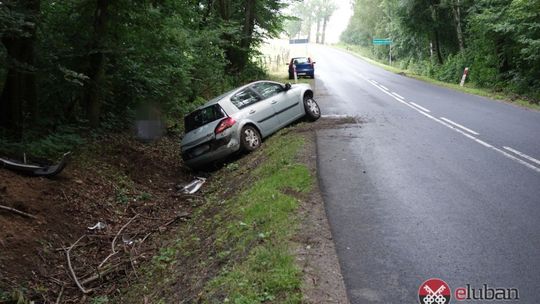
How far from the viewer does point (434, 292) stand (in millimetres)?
4086

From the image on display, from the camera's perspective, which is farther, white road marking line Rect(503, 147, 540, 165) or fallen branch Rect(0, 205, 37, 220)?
white road marking line Rect(503, 147, 540, 165)

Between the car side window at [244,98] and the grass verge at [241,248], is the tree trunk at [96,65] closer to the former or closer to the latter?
the car side window at [244,98]

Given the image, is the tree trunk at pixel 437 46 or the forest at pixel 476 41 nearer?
the forest at pixel 476 41

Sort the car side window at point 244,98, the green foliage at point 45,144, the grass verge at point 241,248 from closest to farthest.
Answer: the grass verge at point 241,248, the green foliage at point 45,144, the car side window at point 244,98

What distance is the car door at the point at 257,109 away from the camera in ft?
37.6

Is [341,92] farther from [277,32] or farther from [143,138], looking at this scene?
[143,138]

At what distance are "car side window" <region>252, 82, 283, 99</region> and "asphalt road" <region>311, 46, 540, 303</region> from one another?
1853 millimetres

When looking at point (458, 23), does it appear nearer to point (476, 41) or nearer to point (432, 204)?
point (476, 41)

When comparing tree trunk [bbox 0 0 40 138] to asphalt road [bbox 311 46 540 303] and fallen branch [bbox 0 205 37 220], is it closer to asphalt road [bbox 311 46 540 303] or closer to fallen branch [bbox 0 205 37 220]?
fallen branch [bbox 0 205 37 220]

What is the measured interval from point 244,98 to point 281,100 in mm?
1252

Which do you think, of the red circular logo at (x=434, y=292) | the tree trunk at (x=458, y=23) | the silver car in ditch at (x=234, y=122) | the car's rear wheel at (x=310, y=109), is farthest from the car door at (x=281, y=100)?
the tree trunk at (x=458, y=23)

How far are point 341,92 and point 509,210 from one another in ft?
57.0

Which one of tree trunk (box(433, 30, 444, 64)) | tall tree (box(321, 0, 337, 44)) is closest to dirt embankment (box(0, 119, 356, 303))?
tree trunk (box(433, 30, 444, 64))

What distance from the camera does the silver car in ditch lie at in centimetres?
1096
